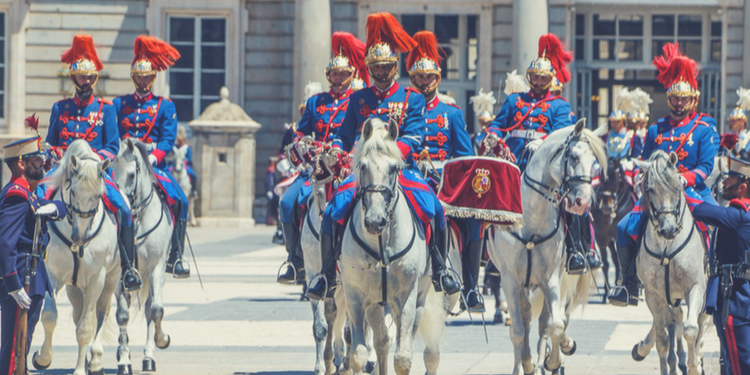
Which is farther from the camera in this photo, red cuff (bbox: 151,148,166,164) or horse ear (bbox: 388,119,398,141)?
red cuff (bbox: 151,148,166,164)

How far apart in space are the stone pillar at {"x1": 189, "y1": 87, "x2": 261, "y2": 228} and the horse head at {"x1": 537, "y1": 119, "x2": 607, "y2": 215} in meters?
19.4

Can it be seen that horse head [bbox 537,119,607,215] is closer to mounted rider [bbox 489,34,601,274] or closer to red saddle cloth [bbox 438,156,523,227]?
red saddle cloth [bbox 438,156,523,227]

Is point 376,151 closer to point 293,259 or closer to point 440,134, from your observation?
point 440,134

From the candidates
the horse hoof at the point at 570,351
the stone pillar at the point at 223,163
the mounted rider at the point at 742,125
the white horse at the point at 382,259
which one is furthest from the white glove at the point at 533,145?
the stone pillar at the point at 223,163

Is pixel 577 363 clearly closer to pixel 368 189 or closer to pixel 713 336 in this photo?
pixel 713 336

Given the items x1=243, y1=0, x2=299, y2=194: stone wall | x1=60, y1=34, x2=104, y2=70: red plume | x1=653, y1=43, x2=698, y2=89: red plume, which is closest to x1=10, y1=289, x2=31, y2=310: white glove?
x1=60, y1=34, x2=104, y2=70: red plume

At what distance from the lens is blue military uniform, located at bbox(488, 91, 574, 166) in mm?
12266

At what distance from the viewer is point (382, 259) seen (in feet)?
29.6

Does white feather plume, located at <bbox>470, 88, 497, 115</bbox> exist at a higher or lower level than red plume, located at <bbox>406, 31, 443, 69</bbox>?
lower

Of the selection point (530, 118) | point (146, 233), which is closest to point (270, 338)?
point (146, 233)

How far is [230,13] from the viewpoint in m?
32.1

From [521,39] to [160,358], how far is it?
1902cm

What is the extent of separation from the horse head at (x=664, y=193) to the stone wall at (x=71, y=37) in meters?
22.8

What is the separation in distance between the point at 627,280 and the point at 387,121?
2668 millimetres
